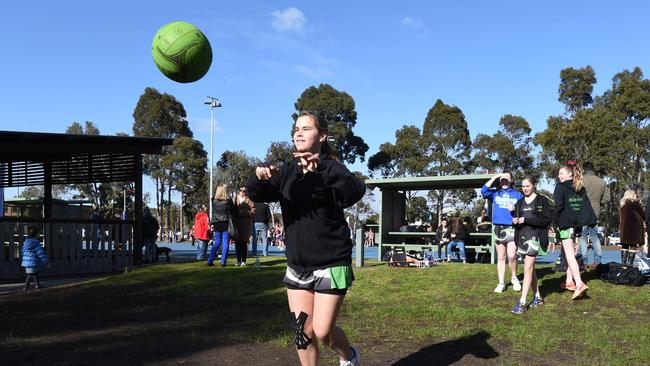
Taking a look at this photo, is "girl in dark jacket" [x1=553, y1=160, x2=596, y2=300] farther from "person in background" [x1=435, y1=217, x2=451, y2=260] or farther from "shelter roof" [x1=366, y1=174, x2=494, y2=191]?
"person in background" [x1=435, y1=217, x2=451, y2=260]

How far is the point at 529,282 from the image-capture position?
7117 millimetres

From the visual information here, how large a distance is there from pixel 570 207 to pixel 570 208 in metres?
0.02

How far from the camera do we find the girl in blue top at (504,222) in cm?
830

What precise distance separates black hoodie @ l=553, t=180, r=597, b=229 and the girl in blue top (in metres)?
0.54

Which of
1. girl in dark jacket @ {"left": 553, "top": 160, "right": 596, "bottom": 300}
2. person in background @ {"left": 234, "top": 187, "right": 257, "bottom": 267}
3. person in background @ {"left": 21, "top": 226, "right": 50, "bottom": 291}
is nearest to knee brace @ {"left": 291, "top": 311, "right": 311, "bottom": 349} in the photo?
girl in dark jacket @ {"left": 553, "top": 160, "right": 596, "bottom": 300}

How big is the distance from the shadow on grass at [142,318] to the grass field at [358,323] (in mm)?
16

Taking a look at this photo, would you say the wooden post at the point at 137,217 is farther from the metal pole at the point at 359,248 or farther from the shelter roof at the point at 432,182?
the shelter roof at the point at 432,182

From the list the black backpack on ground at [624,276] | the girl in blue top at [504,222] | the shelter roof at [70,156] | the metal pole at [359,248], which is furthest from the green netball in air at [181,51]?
the metal pole at [359,248]

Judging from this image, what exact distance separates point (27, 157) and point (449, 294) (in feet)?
44.5

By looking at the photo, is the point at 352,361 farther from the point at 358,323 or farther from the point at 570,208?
the point at 570,208

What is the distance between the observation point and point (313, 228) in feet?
11.2

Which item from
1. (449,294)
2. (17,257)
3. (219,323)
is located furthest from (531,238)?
(17,257)

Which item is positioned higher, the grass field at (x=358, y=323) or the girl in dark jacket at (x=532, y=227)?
the girl in dark jacket at (x=532, y=227)

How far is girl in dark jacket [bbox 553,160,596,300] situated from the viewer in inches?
313
